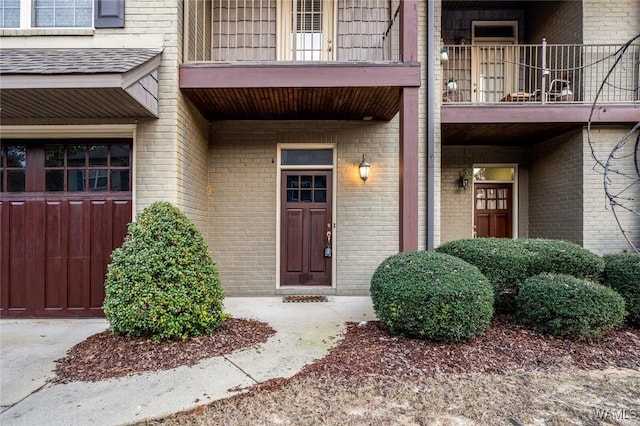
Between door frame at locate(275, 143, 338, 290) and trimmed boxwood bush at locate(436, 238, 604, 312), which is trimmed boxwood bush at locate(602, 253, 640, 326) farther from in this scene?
door frame at locate(275, 143, 338, 290)

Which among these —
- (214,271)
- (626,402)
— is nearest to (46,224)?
(214,271)

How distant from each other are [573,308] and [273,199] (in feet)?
14.1

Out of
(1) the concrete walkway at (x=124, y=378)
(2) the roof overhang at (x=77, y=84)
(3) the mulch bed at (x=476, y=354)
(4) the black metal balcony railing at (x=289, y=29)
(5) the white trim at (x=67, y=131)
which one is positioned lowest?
(1) the concrete walkway at (x=124, y=378)

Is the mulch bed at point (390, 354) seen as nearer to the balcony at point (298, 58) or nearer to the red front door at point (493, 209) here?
the balcony at point (298, 58)

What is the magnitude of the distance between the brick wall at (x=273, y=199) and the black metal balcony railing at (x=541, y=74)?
6.95ft

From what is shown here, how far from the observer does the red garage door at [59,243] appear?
4516 millimetres

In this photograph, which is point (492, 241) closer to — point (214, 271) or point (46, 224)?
point (214, 271)

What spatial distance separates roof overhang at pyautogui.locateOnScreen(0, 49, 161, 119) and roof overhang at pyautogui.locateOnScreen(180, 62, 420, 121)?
0.62 metres

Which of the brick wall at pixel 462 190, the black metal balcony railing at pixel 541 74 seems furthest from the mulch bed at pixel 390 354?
the black metal balcony railing at pixel 541 74

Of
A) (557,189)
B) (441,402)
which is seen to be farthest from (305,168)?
(557,189)

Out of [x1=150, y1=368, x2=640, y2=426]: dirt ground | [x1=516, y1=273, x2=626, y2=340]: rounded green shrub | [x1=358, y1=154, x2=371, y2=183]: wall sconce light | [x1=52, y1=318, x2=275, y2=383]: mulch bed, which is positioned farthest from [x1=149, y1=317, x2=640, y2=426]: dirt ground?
[x1=358, y1=154, x2=371, y2=183]: wall sconce light

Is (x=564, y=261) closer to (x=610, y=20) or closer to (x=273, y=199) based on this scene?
(x=273, y=199)

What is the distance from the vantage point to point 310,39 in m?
5.91

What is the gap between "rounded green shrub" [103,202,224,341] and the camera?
11.1 ft
